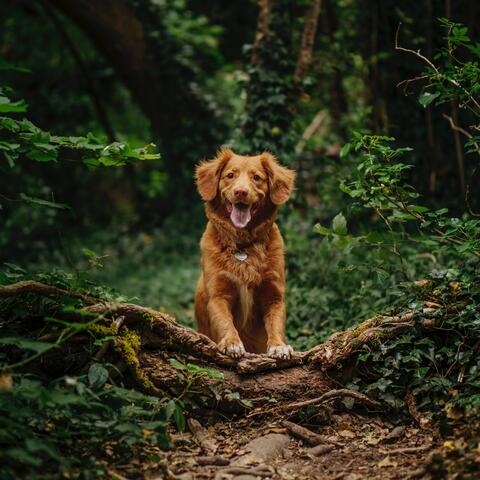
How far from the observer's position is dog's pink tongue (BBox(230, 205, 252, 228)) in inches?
201

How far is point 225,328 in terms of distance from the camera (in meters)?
4.73

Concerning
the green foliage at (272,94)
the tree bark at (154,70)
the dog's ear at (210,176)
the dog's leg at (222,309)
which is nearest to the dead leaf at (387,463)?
the dog's leg at (222,309)

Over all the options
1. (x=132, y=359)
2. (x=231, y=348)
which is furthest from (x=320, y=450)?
(x=132, y=359)

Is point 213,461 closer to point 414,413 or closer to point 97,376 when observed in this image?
point 97,376

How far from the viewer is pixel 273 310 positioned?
16.5 feet

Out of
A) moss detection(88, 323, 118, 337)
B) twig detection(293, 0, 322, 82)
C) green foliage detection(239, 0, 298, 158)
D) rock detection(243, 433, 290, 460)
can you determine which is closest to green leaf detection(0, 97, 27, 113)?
moss detection(88, 323, 118, 337)

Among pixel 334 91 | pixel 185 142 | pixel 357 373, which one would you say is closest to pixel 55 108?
pixel 185 142

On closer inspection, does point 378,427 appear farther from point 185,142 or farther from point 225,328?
point 185,142

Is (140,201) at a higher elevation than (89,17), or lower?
lower

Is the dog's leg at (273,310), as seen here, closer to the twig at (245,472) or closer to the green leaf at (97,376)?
the twig at (245,472)

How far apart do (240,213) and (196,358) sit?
138cm

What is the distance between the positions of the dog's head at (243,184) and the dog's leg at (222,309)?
0.48 m

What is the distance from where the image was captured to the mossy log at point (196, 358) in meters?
3.80

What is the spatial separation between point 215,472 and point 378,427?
1133mm
